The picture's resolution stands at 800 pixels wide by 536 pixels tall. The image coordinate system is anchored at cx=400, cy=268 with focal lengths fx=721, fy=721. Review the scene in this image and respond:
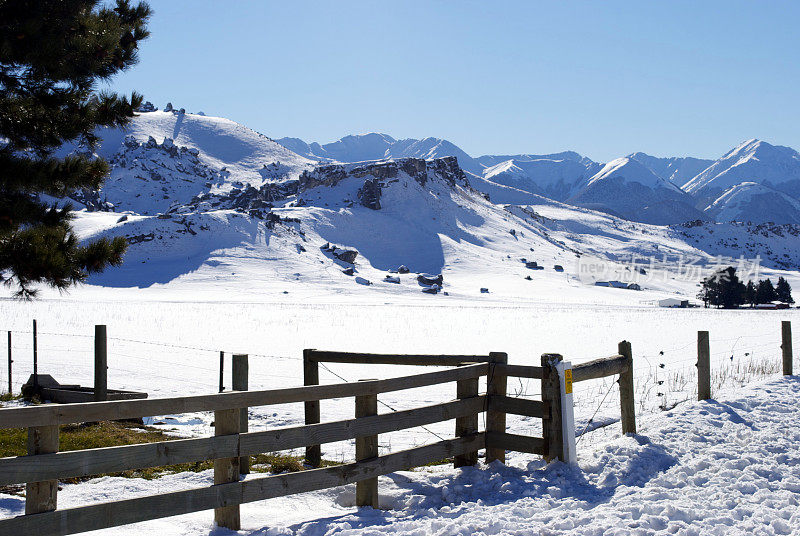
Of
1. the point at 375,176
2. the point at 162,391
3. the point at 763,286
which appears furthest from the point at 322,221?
the point at 162,391

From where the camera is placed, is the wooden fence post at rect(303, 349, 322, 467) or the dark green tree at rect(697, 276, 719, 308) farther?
the dark green tree at rect(697, 276, 719, 308)

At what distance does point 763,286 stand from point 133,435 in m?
107

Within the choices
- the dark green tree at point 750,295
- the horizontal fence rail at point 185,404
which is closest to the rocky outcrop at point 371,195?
the dark green tree at point 750,295

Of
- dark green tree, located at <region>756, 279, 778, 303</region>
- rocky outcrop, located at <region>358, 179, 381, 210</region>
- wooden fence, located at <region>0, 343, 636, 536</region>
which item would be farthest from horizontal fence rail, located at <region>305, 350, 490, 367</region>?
rocky outcrop, located at <region>358, 179, 381, 210</region>

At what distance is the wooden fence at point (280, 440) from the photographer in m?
5.46

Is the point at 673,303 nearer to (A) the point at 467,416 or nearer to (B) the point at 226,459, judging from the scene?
(A) the point at 467,416

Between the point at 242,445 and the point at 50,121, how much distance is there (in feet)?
18.4

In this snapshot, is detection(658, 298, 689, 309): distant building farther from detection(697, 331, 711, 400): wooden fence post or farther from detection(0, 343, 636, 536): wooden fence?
detection(0, 343, 636, 536): wooden fence

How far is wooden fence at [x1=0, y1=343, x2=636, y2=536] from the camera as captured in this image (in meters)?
5.46

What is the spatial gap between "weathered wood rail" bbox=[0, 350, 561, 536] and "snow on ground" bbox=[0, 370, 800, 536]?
1.22 ft

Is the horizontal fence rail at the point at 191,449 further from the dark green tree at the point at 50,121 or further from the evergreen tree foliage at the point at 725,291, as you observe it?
the evergreen tree foliage at the point at 725,291

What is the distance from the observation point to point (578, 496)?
8.27 metres

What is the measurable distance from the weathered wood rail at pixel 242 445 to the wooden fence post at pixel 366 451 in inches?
0.4

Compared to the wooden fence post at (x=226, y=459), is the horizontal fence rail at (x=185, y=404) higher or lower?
higher
